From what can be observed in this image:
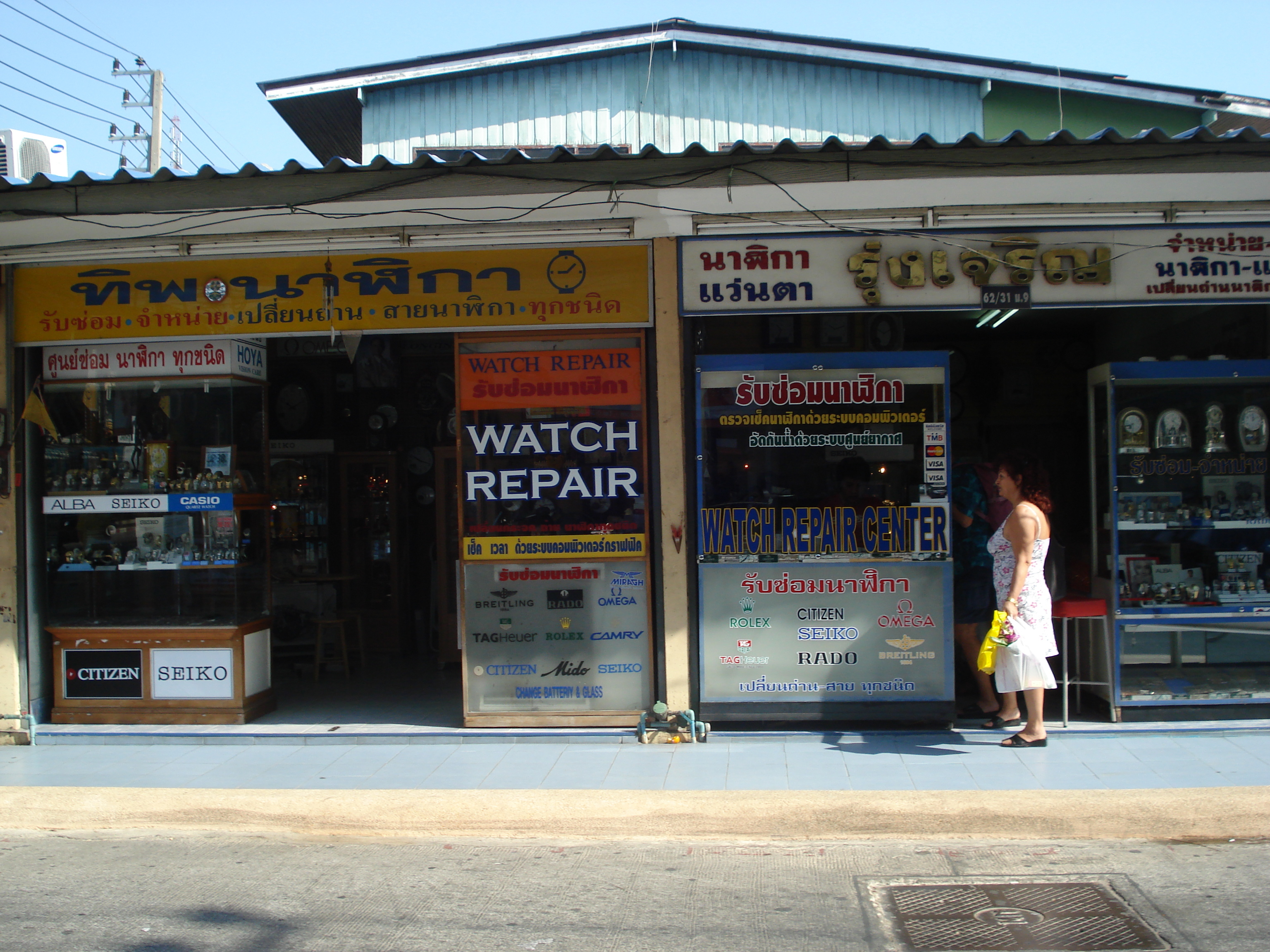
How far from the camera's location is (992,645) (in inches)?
236

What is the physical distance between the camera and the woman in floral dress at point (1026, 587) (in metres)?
6.05

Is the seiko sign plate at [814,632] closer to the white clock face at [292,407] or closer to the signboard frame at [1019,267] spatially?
the signboard frame at [1019,267]

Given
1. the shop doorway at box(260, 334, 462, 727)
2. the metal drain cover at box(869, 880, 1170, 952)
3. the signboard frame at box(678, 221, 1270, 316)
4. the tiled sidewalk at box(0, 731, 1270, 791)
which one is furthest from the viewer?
the shop doorway at box(260, 334, 462, 727)

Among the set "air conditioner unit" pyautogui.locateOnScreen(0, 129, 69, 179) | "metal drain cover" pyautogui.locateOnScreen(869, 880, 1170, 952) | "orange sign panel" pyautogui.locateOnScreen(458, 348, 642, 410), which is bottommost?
"metal drain cover" pyautogui.locateOnScreen(869, 880, 1170, 952)

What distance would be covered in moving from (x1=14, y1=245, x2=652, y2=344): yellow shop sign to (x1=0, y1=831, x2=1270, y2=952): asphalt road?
132 inches

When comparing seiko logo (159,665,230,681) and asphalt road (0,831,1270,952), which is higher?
seiko logo (159,665,230,681)

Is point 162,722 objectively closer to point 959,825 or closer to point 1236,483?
point 959,825

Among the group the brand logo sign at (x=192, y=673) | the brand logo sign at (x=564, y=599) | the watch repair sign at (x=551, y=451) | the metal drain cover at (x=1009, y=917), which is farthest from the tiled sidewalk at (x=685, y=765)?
the watch repair sign at (x=551, y=451)

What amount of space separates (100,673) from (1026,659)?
6394 millimetres

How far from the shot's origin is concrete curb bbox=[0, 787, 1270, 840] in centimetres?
496

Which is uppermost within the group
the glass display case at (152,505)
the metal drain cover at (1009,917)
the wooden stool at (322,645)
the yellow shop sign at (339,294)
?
the yellow shop sign at (339,294)

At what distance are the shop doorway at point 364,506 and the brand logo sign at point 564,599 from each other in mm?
2680

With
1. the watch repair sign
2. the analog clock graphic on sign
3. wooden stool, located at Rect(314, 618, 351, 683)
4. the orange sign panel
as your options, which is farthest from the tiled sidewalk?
the analog clock graphic on sign

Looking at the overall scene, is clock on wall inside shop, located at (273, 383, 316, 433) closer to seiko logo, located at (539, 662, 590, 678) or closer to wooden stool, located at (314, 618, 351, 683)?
wooden stool, located at (314, 618, 351, 683)
